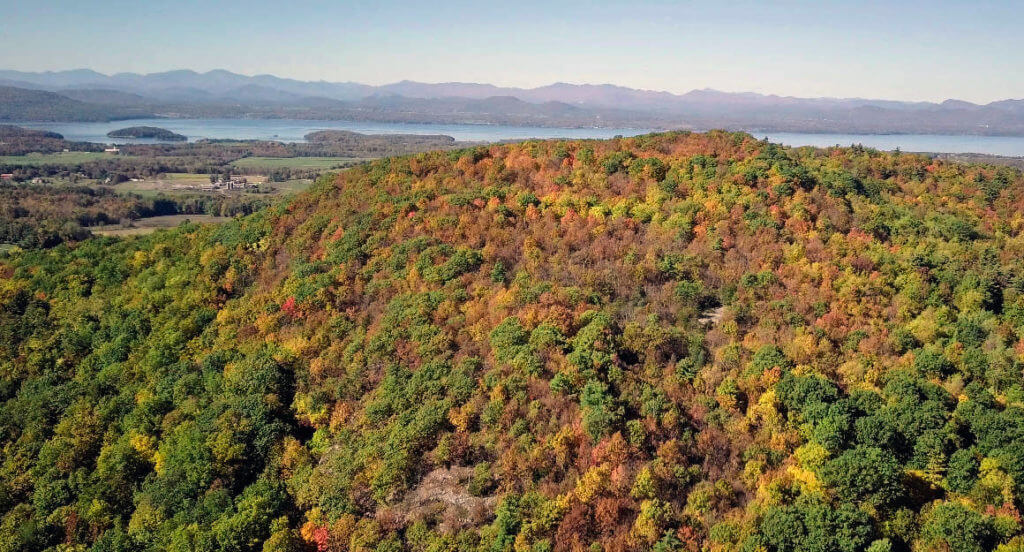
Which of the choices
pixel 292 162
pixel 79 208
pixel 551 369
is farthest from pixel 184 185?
pixel 551 369

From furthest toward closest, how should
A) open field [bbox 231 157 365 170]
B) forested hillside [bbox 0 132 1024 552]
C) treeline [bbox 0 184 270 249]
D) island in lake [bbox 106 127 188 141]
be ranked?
island in lake [bbox 106 127 188 141] → open field [bbox 231 157 365 170] → treeline [bbox 0 184 270 249] → forested hillside [bbox 0 132 1024 552]

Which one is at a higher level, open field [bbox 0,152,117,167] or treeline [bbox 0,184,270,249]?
open field [bbox 0,152,117,167]

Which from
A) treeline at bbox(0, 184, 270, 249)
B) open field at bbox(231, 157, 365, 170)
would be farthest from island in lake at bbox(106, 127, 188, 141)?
treeline at bbox(0, 184, 270, 249)

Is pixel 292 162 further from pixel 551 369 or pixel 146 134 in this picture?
pixel 551 369

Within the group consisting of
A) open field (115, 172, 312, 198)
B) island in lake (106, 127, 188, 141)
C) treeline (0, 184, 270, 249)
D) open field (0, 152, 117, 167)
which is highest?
island in lake (106, 127, 188, 141)

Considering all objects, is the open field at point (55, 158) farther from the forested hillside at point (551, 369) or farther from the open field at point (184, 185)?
the forested hillside at point (551, 369)

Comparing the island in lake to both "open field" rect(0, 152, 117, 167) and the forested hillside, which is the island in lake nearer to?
"open field" rect(0, 152, 117, 167)

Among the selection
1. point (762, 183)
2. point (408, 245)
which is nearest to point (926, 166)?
point (762, 183)
